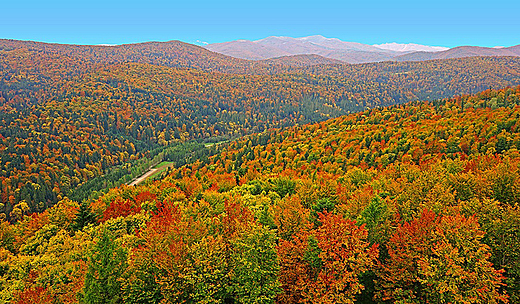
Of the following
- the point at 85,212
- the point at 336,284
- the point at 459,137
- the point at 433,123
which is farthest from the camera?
the point at 433,123

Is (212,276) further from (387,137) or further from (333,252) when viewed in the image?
(387,137)

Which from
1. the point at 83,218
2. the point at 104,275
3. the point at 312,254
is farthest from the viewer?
the point at 83,218

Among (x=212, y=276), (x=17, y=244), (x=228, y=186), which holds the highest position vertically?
(x=212, y=276)

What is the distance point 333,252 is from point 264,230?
7147mm

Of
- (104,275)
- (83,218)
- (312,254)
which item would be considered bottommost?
(83,218)

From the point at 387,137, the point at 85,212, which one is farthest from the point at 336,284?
the point at 387,137

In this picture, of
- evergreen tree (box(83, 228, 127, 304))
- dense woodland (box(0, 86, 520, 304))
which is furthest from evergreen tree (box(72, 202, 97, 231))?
evergreen tree (box(83, 228, 127, 304))

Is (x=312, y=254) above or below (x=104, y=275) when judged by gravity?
above

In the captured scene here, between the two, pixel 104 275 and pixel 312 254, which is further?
pixel 312 254

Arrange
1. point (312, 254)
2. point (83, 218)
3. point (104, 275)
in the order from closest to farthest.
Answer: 1. point (104, 275)
2. point (312, 254)
3. point (83, 218)

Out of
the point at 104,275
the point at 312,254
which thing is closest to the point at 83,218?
the point at 104,275

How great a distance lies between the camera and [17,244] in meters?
69.2

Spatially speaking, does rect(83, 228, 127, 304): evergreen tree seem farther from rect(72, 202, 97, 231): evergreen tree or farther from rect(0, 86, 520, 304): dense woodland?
rect(72, 202, 97, 231): evergreen tree

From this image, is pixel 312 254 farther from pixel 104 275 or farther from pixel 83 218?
pixel 83 218
